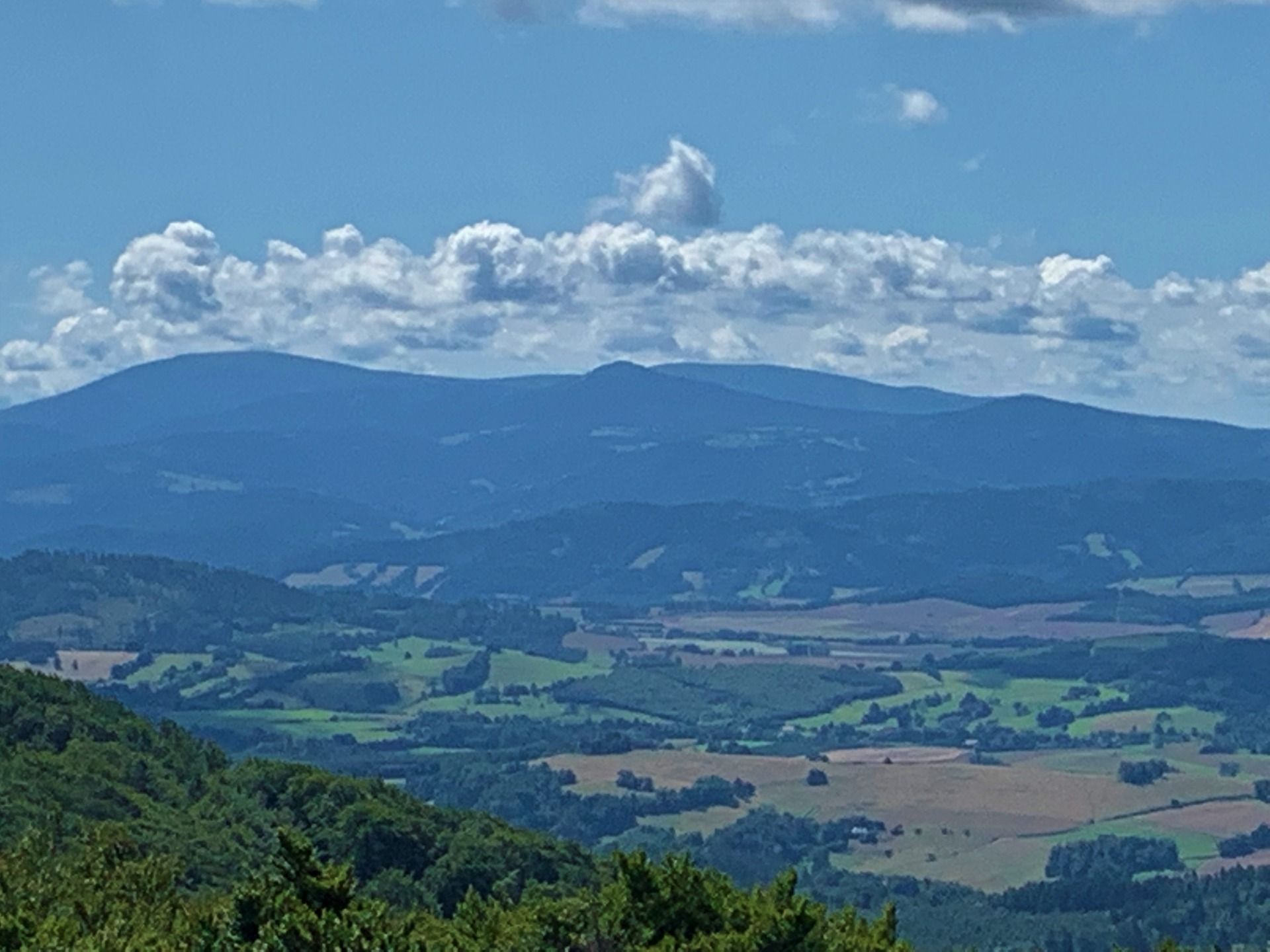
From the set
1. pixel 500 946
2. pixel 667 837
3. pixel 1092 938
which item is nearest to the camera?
pixel 500 946

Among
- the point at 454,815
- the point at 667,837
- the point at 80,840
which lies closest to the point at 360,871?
the point at 454,815

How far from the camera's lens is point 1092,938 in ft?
497

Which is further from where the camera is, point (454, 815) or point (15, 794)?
point (454, 815)

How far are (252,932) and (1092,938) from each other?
401 ft

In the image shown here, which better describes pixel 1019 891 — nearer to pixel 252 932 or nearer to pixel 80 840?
pixel 80 840

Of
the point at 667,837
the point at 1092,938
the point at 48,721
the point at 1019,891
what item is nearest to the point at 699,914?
the point at 48,721

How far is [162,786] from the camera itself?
94438mm

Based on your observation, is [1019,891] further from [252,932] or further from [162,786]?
[252,932]

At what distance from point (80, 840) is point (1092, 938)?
99701 millimetres

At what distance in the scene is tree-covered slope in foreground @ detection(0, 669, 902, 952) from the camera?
129ft

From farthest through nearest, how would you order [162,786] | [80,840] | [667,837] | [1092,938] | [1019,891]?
[667,837], [1019,891], [1092,938], [162,786], [80,840]

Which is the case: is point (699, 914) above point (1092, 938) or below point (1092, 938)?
above

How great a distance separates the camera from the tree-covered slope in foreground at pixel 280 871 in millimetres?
39312

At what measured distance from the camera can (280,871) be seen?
4003cm
